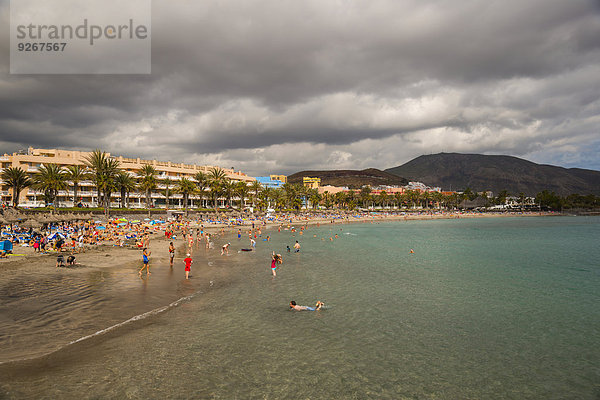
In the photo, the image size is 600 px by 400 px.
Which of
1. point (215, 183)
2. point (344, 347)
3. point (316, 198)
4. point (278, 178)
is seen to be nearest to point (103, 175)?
point (215, 183)

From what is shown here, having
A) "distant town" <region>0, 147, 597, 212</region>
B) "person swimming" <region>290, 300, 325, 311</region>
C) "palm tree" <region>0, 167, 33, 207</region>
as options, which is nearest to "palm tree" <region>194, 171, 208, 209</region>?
"distant town" <region>0, 147, 597, 212</region>

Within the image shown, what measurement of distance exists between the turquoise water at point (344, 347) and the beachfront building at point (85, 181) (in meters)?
66.3

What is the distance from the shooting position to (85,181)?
76250mm

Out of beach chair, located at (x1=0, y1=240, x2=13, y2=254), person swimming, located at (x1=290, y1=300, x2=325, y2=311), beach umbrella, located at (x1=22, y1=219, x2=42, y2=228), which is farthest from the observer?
beach umbrella, located at (x1=22, y1=219, x2=42, y2=228)

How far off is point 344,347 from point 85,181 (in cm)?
8387

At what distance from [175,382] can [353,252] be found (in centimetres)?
3098

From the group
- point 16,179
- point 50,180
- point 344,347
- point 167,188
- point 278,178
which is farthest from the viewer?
point 278,178

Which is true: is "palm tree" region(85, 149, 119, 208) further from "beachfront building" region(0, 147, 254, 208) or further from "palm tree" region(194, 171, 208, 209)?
"palm tree" region(194, 171, 208, 209)

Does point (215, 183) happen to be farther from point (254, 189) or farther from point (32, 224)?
point (32, 224)

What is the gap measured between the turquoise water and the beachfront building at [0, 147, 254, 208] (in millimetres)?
66276

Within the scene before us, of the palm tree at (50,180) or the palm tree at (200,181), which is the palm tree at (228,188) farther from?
the palm tree at (50,180)

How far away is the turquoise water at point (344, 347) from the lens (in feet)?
31.2

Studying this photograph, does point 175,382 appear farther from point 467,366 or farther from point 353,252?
point 353,252

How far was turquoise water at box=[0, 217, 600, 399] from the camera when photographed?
9523 millimetres
